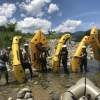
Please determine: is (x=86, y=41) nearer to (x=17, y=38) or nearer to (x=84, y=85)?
(x=17, y=38)

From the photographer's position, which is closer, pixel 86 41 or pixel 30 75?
pixel 30 75

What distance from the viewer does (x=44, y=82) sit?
20109 mm

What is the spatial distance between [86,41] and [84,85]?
452 inches

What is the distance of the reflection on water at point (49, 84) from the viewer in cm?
1673

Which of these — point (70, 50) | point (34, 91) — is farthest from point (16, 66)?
point (70, 50)

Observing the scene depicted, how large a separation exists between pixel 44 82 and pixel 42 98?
4546 mm

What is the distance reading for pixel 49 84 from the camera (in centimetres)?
1945

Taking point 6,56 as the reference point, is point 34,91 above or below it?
below

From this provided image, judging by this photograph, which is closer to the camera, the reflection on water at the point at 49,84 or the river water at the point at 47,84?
the river water at the point at 47,84

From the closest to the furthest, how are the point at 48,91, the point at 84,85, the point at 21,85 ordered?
the point at 84,85
the point at 48,91
the point at 21,85

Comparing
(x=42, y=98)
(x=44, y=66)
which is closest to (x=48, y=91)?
(x=42, y=98)

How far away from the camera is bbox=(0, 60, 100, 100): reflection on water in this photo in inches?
659

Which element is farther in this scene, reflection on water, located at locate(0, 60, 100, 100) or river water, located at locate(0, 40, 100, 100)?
reflection on water, located at locate(0, 60, 100, 100)

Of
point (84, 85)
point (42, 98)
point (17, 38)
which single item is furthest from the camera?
point (17, 38)
